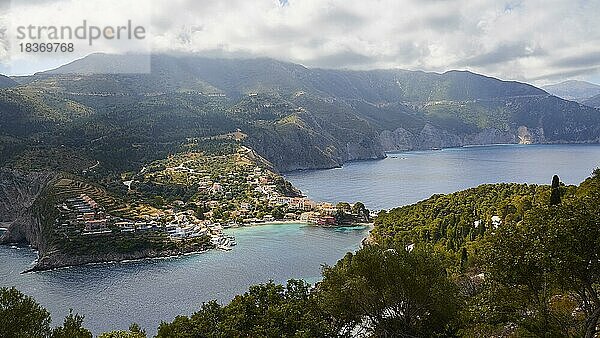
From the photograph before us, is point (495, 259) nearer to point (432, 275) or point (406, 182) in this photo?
point (432, 275)

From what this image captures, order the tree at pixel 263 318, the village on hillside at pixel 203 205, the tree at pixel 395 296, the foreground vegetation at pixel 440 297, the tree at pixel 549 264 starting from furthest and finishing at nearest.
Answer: the village on hillside at pixel 203 205, the tree at pixel 263 318, the tree at pixel 395 296, the foreground vegetation at pixel 440 297, the tree at pixel 549 264

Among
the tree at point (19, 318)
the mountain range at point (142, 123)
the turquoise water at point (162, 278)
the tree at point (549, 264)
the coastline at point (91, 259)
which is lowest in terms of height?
the turquoise water at point (162, 278)

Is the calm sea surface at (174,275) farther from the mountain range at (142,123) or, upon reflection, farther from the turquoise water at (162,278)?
the mountain range at (142,123)

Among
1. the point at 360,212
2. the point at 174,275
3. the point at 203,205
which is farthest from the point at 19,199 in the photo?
the point at 360,212

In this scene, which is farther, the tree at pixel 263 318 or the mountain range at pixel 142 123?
the mountain range at pixel 142 123

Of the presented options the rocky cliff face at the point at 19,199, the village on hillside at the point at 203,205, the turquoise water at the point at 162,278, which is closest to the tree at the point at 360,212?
the village on hillside at the point at 203,205

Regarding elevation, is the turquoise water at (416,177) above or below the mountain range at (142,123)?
below
